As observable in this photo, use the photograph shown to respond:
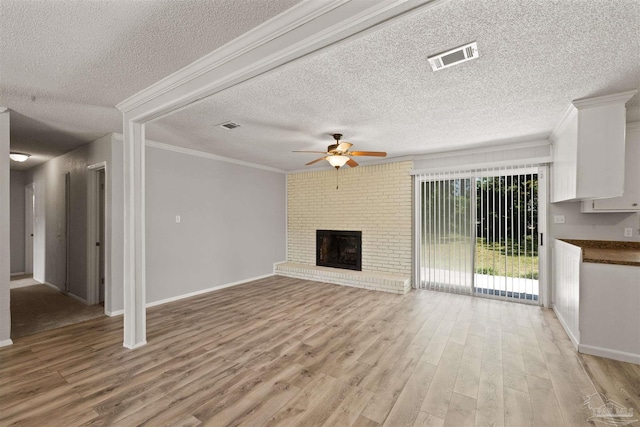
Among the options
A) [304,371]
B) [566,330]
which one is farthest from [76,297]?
[566,330]

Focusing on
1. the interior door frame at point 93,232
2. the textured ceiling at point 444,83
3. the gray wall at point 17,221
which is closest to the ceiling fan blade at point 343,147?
the textured ceiling at point 444,83

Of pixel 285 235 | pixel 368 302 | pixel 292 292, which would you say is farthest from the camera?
pixel 285 235

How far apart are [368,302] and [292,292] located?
1.41 metres

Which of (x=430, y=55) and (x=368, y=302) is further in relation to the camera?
(x=368, y=302)

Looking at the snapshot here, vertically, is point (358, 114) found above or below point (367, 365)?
above

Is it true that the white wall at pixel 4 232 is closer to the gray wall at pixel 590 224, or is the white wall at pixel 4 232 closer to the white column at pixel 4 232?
the white column at pixel 4 232

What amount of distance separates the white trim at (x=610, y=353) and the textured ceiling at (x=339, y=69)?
8.18ft

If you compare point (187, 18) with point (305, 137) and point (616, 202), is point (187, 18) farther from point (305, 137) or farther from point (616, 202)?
point (616, 202)

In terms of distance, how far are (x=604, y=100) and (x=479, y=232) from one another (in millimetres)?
2439

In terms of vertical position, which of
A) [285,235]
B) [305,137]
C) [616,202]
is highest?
[305,137]

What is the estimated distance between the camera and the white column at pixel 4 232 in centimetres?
298

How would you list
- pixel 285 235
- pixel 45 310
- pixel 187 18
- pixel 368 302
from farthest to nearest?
1. pixel 285 235
2. pixel 368 302
3. pixel 45 310
4. pixel 187 18

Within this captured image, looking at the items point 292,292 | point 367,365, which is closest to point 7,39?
point 367,365

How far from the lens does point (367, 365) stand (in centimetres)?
257
